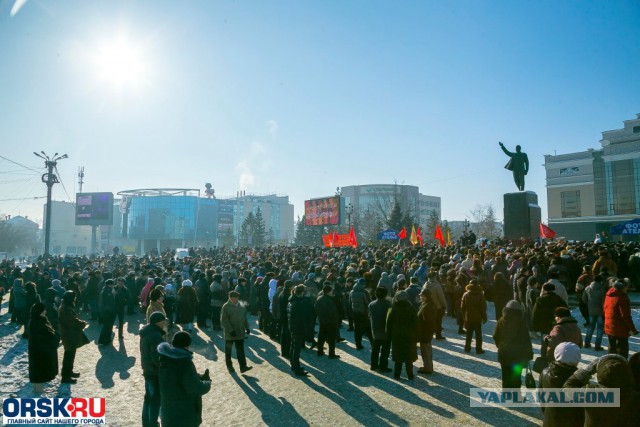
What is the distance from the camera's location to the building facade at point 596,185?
46125 mm

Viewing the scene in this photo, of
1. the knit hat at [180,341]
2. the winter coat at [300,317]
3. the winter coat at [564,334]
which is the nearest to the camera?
the knit hat at [180,341]

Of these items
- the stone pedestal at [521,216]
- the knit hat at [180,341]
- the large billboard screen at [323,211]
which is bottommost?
the knit hat at [180,341]

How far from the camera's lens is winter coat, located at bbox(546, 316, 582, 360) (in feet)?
19.1

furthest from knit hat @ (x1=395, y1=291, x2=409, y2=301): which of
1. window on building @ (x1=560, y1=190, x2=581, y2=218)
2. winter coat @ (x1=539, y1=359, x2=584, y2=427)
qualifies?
window on building @ (x1=560, y1=190, x2=581, y2=218)

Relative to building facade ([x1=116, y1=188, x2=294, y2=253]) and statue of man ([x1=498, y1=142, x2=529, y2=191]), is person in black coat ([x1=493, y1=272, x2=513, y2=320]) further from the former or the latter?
building facade ([x1=116, y1=188, x2=294, y2=253])

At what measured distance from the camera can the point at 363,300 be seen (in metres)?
9.95

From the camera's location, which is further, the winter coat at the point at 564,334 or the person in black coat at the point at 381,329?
the person in black coat at the point at 381,329

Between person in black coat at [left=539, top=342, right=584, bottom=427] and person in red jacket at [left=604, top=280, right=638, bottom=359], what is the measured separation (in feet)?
16.3

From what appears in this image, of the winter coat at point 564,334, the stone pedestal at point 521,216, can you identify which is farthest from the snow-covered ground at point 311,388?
the stone pedestal at point 521,216

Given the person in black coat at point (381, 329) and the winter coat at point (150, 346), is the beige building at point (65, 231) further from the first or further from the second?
the winter coat at point (150, 346)

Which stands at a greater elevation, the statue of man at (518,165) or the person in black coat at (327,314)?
the statue of man at (518,165)

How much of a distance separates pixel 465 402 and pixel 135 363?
7317 millimetres

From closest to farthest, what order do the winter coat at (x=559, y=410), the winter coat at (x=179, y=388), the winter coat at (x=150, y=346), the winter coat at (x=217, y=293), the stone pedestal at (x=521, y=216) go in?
the winter coat at (x=559, y=410), the winter coat at (x=179, y=388), the winter coat at (x=150, y=346), the winter coat at (x=217, y=293), the stone pedestal at (x=521, y=216)

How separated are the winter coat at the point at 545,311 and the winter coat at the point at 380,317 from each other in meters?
2.97
